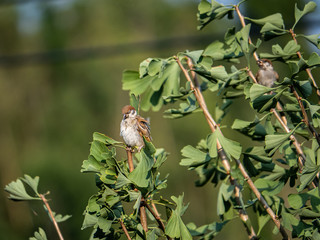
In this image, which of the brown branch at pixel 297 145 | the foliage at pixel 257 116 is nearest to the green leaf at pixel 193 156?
the foliage at pixel 257 116

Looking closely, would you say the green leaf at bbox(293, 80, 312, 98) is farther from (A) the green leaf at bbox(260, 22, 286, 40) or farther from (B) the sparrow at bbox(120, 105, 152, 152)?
(B) the sparrow at bbox(120, 105, 152, 152)

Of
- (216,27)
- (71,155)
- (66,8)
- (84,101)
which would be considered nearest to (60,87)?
(84,101)

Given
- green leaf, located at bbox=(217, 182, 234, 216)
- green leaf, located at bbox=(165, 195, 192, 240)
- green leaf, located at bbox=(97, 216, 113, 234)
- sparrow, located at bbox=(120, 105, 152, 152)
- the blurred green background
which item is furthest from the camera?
the blurred green background

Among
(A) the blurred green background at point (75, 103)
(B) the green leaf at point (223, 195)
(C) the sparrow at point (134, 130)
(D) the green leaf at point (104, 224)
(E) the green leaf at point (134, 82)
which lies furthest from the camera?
(A) the blurred green background at point (75, 103)

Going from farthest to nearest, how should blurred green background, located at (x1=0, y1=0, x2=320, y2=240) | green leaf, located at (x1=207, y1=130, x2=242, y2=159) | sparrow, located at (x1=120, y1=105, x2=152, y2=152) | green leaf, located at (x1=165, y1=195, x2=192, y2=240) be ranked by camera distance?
1. blurred green background, located at (x1=0, y1=0, x2=320, y2=240)
2. sparrow, located at (x1=120, y1=105, x2=152, y2=152)
3. green leaf, located at (x1=207, y1=130, x2=242, y2=159)
4. green leaf, located at (x1=165, y1=195, x2=192, y2=240)

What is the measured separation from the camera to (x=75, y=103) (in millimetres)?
11703

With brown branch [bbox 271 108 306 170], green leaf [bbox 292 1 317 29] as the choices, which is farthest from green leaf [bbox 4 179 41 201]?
green leaf [bbox 292 1 317 29]

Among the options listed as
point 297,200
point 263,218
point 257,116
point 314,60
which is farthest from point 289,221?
point 314,60

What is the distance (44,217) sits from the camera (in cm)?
828

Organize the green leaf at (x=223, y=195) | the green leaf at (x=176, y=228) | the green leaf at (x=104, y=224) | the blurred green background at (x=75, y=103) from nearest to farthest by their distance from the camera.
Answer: the green leaf at (x=104, y=224) < the green leaf at (x=176, y=228) < the green leaf at (x=223, y=195) < the blurred green background at (x=75, y=103)

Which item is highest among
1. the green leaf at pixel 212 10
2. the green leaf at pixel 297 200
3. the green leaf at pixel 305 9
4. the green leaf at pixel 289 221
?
the green leaf at pixel 212 10

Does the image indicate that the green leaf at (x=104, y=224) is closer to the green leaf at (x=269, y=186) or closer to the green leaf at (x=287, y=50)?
the green leaf at (x=269, y=186)

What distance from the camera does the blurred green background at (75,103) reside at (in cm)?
931

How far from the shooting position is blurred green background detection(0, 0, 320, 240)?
9312 millimetres
